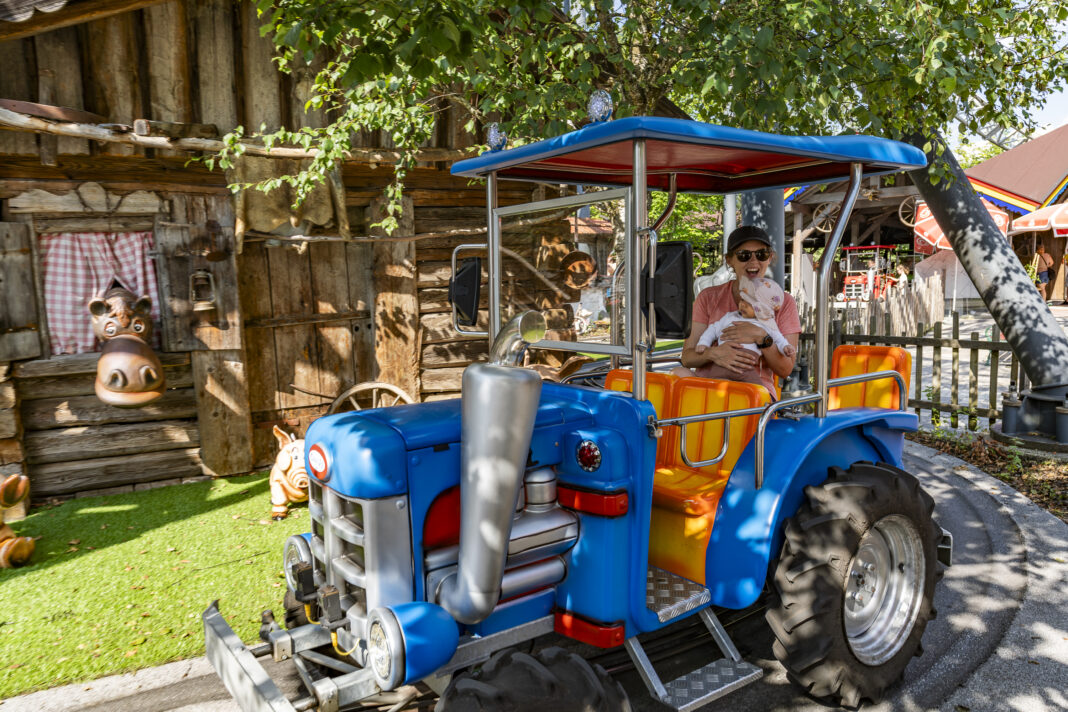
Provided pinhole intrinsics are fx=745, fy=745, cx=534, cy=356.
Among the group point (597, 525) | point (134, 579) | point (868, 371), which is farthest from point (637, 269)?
point (134, 579)

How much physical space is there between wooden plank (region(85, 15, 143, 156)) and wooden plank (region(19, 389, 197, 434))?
6.84ft

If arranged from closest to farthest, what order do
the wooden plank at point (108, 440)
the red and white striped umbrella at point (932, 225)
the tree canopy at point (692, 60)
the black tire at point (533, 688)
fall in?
the black tire at point (533, 688) < the tree canopy at point (692, 60) < the wooden plank at point (108, 440) < the red and white striped umbrella at point (932, 225)

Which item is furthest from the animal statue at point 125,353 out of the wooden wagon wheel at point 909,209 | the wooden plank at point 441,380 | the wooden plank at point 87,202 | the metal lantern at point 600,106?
the wooden wagon wheel at point 909,209

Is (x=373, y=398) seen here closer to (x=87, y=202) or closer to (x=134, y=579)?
(x=134, y=579)

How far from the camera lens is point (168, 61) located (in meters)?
6.27

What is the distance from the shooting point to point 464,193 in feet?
25.2

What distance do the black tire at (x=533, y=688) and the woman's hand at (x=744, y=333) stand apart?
6.21 feet

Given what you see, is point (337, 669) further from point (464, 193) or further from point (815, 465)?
point (464, 193)

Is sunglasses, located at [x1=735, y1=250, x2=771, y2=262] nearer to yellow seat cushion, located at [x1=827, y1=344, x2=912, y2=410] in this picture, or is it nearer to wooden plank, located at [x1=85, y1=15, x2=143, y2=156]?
yellow seat cushion, located at [x1=827, y1=344, x2=912, y2=410]

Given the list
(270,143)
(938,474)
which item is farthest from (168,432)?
(938,474)

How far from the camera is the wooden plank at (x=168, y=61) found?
6.22 m

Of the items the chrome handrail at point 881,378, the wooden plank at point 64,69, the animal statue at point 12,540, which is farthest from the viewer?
the wooden plank at point 64,69

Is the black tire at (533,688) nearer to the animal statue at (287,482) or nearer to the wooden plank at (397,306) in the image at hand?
the animal statue at (287,482)

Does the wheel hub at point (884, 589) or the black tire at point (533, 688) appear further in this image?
the wheel hub at point (884, 589)
